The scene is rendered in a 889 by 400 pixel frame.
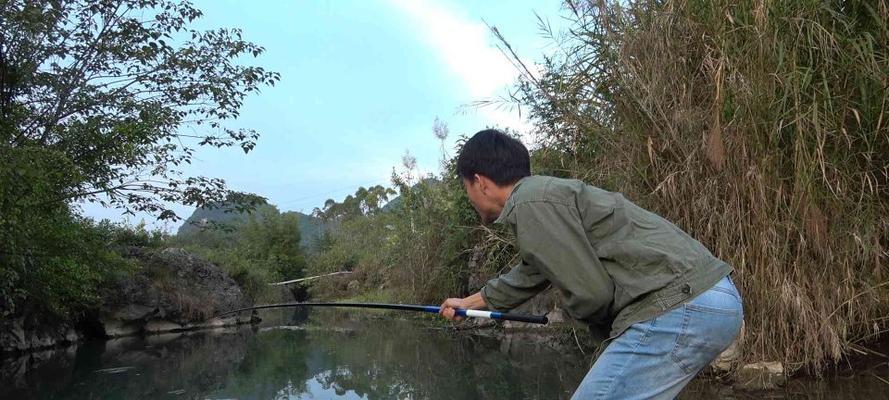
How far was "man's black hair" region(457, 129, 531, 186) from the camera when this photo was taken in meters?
2.20

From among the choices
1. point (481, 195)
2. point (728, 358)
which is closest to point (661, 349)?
point (481, 195)

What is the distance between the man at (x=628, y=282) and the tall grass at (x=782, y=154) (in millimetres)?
3061

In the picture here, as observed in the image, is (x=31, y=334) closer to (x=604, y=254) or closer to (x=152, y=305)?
(x=152, y=305)

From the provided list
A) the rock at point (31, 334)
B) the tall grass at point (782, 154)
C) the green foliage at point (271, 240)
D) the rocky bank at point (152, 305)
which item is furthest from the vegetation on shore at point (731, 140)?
the green foliage at point (271, 240)

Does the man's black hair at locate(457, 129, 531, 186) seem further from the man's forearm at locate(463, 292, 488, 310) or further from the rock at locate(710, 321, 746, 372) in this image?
the rock at locate(710, 321, 746, 372)

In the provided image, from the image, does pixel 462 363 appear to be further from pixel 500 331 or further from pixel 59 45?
pixel 59 45

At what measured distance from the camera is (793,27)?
4684mm

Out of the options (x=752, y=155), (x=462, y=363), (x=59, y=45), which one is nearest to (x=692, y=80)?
(x=752, y=155)

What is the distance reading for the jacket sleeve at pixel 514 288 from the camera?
2.36 m

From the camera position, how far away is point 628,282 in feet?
6.36

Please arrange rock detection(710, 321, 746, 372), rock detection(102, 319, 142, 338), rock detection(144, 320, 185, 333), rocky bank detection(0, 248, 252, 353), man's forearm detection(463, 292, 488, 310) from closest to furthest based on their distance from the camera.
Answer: man's forearm detection(463, 292, 488, 310), rock detection(710, 321, 746, 372), rocky bank detection(0, 248, 252, 353), rock detection(102, 319, 142, 338), rock detection(144, 320, 185, 333)

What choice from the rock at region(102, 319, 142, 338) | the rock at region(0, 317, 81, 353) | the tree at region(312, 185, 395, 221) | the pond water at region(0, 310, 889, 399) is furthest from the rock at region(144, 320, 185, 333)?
the tree at region(312, 185, 395, 221)

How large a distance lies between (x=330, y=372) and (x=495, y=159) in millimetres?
6469

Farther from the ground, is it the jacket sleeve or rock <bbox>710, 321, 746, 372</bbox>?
the jacket sleeve
